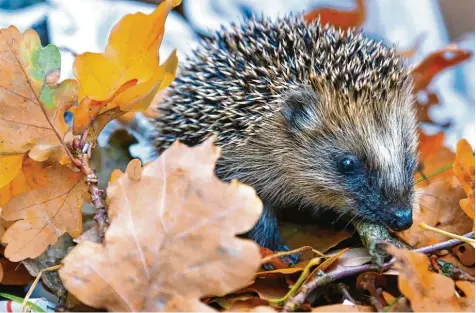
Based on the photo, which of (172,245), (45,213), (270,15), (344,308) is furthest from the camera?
(270,15)

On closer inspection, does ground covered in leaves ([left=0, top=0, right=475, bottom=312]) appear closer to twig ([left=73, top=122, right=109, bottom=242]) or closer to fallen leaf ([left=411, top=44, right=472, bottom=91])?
twig ([left=73, top=122, right=109, bottom=242])

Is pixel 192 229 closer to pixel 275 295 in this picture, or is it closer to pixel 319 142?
pixel 275 295

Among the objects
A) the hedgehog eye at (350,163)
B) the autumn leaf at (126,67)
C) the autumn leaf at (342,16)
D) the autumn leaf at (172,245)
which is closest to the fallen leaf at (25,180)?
the autumn leaf at (126,67)

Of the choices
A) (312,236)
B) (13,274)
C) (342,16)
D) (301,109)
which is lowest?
(13,274)

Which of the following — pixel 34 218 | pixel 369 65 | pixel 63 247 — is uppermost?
pixel 369 65

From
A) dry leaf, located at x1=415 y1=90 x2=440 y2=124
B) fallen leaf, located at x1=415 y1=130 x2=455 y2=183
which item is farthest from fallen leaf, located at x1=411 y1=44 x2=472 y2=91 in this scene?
fallen leaf, located at x1=415 y1=130 x2=455 y2=183

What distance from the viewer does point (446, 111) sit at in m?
2.23

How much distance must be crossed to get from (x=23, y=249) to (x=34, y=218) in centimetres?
6

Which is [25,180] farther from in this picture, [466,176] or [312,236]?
[466,176]

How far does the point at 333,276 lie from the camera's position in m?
1.06

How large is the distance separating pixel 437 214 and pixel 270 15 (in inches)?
55.4

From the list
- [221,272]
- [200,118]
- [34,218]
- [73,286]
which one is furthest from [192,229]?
[200,118]

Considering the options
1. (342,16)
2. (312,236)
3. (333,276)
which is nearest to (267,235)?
(312,236)

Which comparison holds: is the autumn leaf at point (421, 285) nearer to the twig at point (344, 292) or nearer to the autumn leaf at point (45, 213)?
the twig at point (344, 292)
